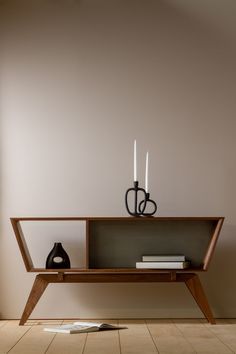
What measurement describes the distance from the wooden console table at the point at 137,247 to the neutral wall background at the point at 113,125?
0.27 meters

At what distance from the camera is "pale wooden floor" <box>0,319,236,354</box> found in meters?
2.51

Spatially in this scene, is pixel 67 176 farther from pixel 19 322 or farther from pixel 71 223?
pixel 19 322

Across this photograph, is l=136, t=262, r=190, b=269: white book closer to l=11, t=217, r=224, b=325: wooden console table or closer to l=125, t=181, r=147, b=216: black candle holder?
l=11, t=217, r=224, b=325: wooden console table

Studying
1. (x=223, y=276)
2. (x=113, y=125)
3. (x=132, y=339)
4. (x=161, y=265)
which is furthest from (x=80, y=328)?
(x=113, y=125)

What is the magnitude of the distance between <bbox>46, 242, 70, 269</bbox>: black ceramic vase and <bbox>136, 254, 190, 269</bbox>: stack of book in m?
0.39

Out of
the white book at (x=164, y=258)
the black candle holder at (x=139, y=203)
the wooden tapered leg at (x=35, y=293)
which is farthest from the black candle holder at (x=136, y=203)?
the wooden tapered leg at (x=35, y=293)

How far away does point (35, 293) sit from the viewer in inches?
132

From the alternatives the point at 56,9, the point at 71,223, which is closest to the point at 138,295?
the point at 71,223

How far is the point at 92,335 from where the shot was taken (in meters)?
2.89

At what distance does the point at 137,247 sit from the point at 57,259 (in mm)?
444

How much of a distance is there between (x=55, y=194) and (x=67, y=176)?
5.1 inches

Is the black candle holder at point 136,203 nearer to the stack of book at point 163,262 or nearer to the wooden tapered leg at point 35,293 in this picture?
the stack of book at point 163,262

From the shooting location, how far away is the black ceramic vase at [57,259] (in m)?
3.37

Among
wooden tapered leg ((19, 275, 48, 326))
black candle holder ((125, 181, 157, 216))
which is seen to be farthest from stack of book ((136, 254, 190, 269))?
wooden tapered leg ((19, 275, 48, 326))
